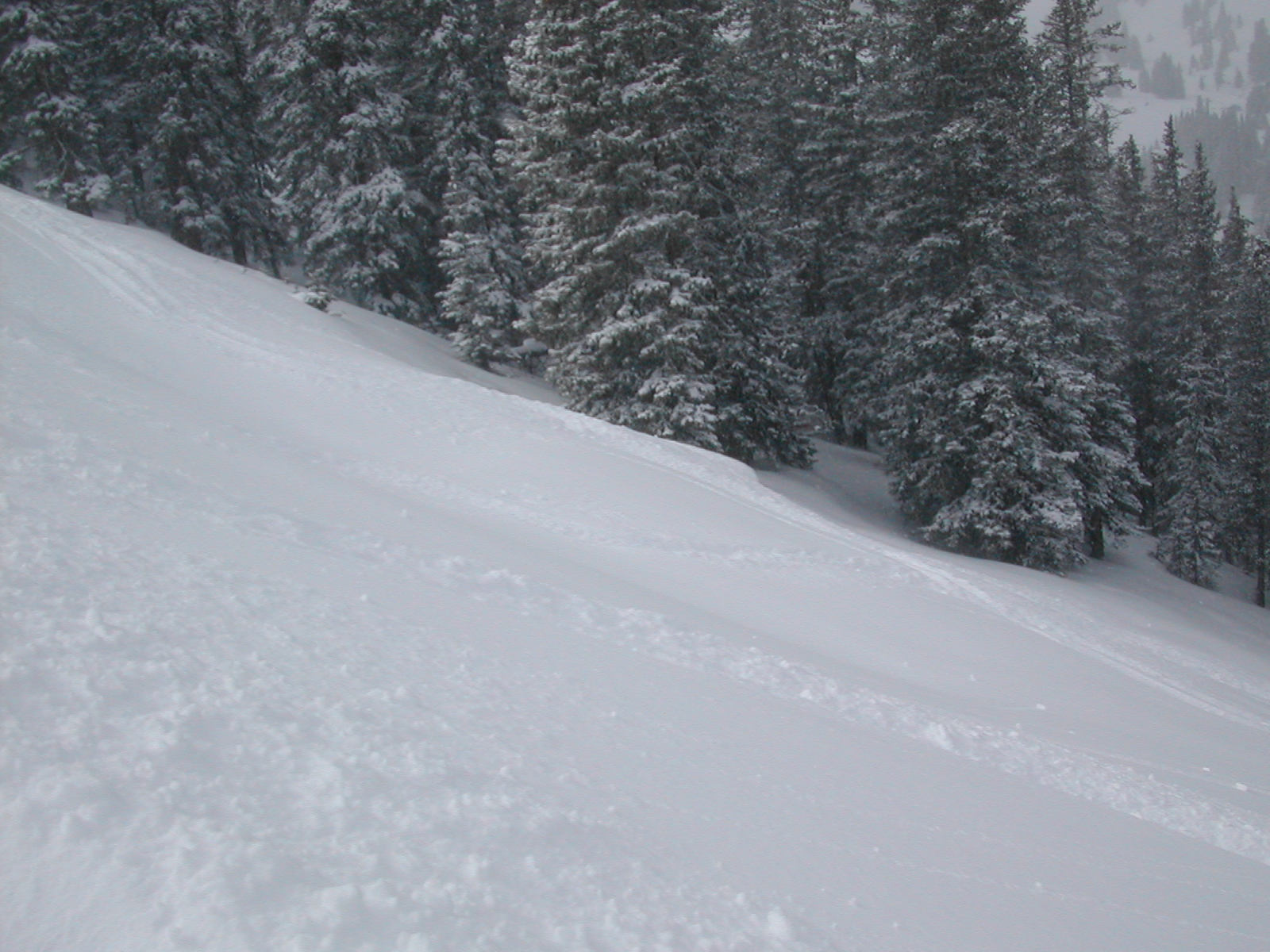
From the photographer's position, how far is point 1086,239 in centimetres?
2072

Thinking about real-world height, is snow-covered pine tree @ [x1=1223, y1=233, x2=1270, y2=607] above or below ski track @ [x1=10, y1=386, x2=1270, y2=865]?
above

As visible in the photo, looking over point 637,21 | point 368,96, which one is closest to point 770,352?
point 637,21

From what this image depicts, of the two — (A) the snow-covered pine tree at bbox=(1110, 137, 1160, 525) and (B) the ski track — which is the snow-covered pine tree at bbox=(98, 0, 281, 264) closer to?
(B) the ski track

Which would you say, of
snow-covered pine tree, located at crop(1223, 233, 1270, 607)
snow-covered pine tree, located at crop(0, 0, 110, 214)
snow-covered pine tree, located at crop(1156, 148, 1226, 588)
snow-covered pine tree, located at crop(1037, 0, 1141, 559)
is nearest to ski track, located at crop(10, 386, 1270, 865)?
snow-covered pine tree, located at crop(1037, 0, 1141, 559)

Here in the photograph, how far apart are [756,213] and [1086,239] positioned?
8.89 m

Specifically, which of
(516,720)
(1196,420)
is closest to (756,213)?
(1196,420)

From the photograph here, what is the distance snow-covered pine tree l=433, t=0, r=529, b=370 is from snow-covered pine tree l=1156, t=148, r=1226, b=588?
911 inches

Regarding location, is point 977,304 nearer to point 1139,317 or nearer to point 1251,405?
point 1251,405

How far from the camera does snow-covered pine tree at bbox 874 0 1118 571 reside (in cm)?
1647

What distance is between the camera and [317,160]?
24.1 meters

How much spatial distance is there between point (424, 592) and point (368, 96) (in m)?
22.4

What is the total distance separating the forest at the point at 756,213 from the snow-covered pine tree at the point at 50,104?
12cm

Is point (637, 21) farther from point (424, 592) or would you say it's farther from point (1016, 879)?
point (1016, 879)

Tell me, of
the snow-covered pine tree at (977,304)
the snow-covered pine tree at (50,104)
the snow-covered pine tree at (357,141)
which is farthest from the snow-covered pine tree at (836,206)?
the snow-covered pine tree at (50,104)
